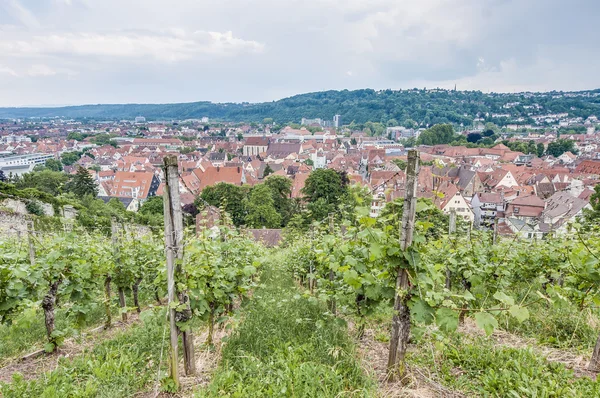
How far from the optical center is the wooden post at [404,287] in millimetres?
3145

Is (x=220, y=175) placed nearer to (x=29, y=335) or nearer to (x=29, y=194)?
(x=29, y=194)

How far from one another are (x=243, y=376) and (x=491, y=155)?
99821 mm

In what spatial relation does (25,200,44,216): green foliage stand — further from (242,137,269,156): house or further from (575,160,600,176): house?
(242,137,269,156): house

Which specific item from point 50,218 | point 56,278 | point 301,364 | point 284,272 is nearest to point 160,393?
point 301,364

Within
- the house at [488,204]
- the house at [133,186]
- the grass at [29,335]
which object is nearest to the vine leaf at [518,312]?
the grass at [29,335]

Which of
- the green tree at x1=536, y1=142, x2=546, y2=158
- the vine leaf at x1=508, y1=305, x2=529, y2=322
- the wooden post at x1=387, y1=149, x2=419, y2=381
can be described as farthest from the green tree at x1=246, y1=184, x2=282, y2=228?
the green tree at x1=536, y1=142, x2=546, y2=158

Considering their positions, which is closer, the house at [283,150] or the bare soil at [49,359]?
the bare soil at [49,359]

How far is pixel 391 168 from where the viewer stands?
6391 cm

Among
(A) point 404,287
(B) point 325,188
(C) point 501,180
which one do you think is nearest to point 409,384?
(A) point 404,287

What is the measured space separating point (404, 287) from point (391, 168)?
62783mm

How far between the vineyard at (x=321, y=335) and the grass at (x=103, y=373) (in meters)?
0.02

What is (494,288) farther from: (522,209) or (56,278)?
(522,209)

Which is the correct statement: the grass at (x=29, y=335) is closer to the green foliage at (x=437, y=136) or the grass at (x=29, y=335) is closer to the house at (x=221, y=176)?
the house at (x=221, y=176)

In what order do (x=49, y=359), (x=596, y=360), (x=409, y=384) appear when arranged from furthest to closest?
(x=49, y=359) < (x=596, y=360) < (x=409, y=384)
